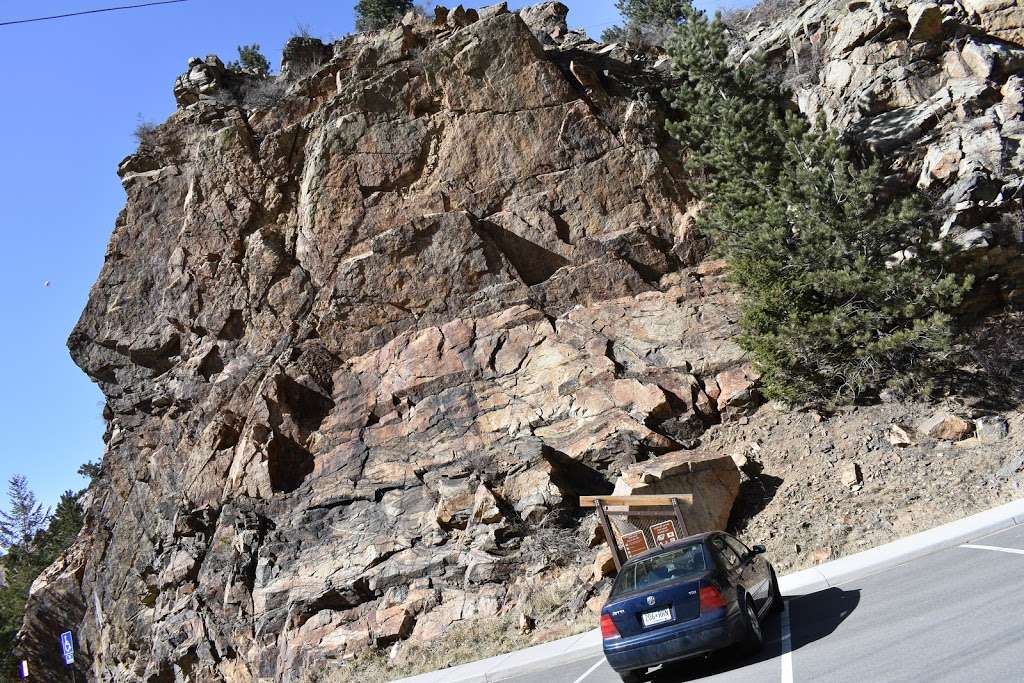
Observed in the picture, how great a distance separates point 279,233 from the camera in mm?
22531

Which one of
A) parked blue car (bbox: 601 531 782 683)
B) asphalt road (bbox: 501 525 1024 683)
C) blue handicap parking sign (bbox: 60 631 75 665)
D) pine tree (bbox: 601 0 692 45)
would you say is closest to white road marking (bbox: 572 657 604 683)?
asphalt road (bbox: 501 525 1024 683)

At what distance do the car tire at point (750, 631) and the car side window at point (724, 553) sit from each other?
46cm

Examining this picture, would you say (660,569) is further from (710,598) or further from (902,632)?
(902,632)

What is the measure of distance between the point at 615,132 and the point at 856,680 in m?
19.0

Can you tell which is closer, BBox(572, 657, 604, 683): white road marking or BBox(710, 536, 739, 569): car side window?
BBox(710, 536, 739, 569): car side window

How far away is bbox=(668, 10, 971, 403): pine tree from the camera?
1596 centimetres

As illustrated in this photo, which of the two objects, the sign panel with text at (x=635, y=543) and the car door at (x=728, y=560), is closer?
the car door at (x=728, y=560)

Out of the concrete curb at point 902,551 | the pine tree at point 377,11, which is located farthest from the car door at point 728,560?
the pine tree at point 377,11

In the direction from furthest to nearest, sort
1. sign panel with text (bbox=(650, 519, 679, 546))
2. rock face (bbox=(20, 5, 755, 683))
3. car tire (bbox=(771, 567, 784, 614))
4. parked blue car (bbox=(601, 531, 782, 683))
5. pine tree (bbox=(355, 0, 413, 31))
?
pine tree (bbox=(355, 0, 413, 31)), rock face (bbox=(20, 5, 755, 683)), sign panel with text (bbox=(650, 519, 679, 546)), car tire (bbox=(771, 567, 784, 614)), parked blue car (bbox=(601, 531, 782, 683))

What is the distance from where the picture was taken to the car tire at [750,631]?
7.70m

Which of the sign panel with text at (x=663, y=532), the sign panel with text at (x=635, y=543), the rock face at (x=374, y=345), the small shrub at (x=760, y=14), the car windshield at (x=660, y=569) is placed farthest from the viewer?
the small shrub at (x=760, y=14)

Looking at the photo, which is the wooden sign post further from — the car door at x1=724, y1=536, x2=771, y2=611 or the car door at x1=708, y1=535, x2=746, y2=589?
the car door at x1=708, y1=535, x2=746, y2=589

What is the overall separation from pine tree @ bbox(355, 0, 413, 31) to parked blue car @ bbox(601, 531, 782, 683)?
28.7 m

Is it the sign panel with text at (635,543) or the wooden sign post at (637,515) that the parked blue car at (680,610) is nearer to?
the wooden sign post at (637,515)
